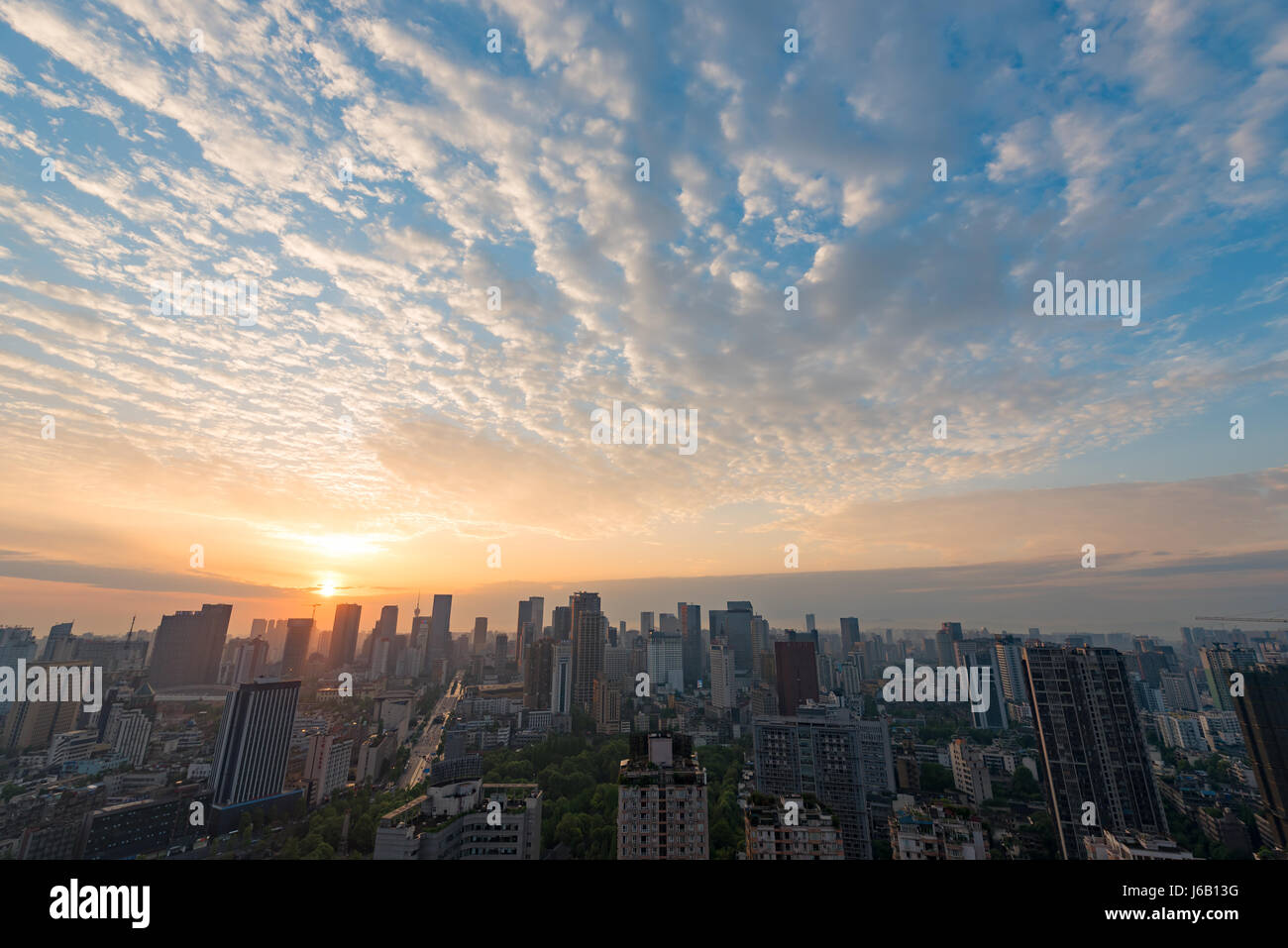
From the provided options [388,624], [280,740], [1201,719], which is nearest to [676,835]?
[280,740]

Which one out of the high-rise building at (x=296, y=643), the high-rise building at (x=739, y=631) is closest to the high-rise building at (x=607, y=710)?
the high-rise building at (x=739, y=631)

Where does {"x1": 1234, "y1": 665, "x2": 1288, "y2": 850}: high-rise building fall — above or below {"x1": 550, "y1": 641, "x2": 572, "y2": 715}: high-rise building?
above

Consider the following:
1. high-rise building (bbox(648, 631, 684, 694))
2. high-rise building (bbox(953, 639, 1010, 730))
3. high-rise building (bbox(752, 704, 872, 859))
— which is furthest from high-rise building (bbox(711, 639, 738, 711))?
high-rise building (bbox(752, 704, 872, 859))

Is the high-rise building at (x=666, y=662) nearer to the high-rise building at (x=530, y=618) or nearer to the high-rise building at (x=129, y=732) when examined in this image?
the high-rise building at (x=530, y=618)

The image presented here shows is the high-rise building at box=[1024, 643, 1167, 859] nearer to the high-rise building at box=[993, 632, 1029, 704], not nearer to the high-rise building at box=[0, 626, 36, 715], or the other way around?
the high-rise building at box=[993, 632, 1029, 704]

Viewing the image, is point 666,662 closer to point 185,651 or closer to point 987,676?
point 987,676
